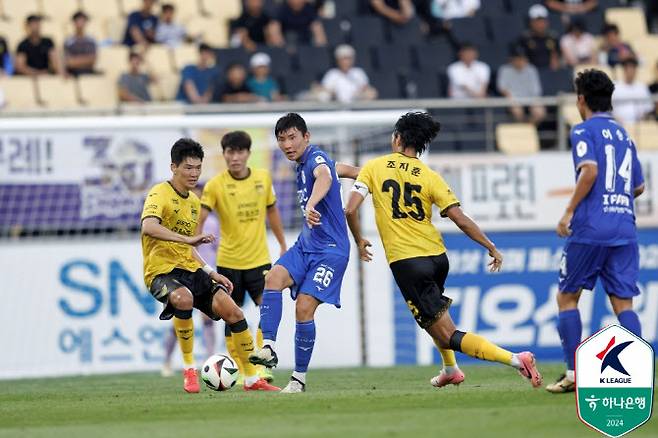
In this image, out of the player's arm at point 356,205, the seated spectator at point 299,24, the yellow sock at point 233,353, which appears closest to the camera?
the player's arm at point 356,205

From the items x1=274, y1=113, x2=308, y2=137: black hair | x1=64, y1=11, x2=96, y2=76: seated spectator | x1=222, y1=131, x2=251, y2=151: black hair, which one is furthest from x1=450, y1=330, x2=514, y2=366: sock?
x1=64, y1=11, x2=96, y2=76: seated spectator

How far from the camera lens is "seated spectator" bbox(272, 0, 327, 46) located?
23688mm

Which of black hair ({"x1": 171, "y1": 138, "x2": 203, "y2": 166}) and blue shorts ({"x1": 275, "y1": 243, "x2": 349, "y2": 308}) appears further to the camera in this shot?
black hair ({"x1": 171, "y1": 138, "x2": 203, "y2": 166})

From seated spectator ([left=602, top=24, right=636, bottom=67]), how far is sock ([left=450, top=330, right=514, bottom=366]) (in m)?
13.0

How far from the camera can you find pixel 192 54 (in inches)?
897

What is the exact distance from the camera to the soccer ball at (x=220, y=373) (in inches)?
487

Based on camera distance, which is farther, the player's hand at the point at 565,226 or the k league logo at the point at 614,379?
the player's hand at the point at 565,226

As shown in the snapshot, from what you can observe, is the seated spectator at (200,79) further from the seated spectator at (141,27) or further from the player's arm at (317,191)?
the player's arm at (317,191)

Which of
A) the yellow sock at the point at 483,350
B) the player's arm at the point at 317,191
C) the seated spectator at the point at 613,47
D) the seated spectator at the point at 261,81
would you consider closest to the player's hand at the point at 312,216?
the player's arm at the point at 317,191

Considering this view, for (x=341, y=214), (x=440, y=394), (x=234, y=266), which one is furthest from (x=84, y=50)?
(x=440, y=394)

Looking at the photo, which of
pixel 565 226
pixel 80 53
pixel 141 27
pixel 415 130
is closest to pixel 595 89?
pixel 565 226

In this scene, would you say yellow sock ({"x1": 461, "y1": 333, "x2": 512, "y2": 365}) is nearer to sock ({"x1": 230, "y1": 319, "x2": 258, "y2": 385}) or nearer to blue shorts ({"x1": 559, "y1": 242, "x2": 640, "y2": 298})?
blue shorts ({"x1": 559, "y1": 242, "x2": 640, "y2": 298})

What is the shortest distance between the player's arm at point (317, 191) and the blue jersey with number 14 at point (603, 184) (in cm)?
205

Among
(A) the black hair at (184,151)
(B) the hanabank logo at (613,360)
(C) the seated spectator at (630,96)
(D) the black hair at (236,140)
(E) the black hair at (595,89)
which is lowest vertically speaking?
(B) the hanabank logo at (613,360)
